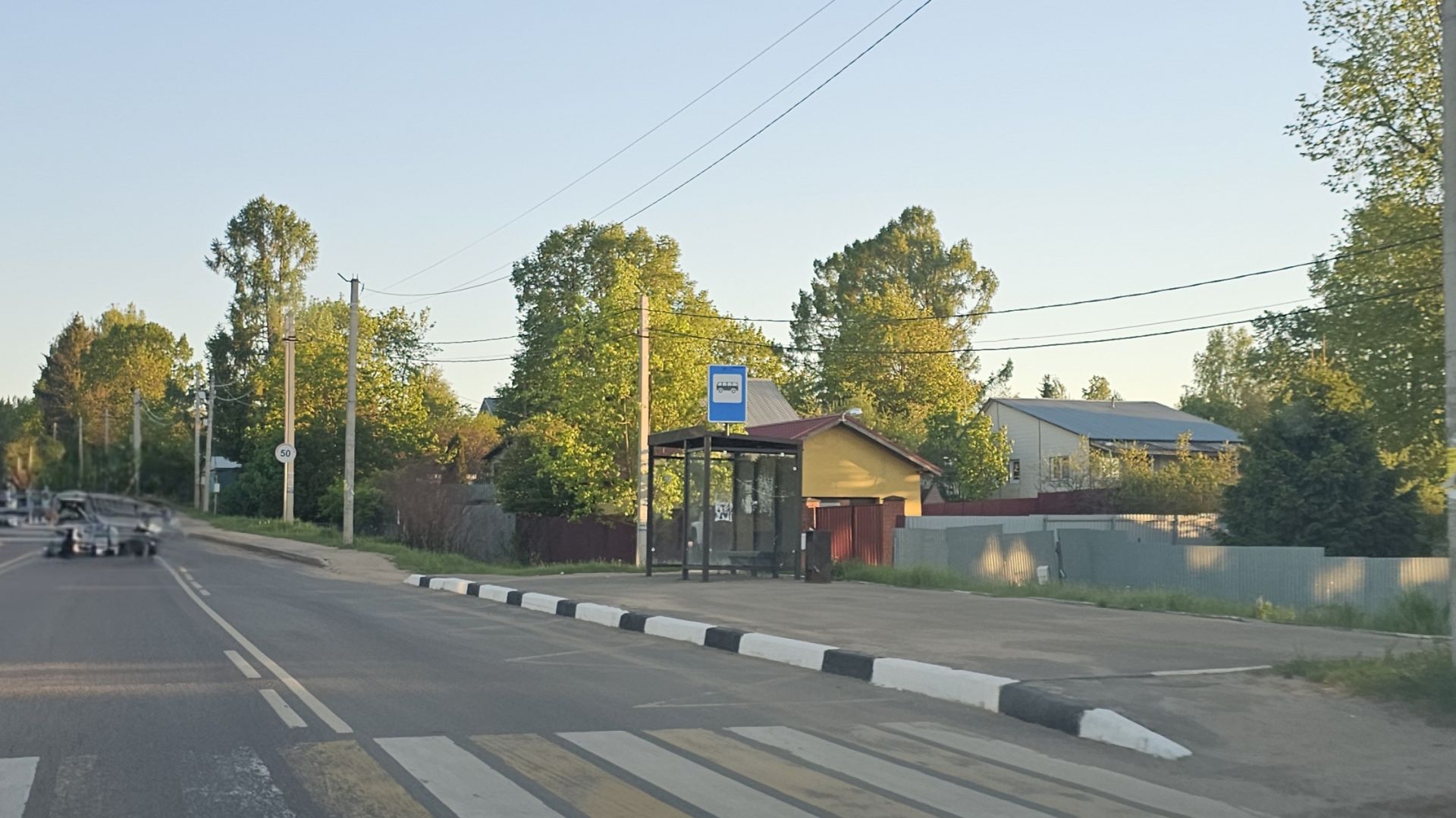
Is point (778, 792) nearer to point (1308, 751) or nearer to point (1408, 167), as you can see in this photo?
point (1308, 751)

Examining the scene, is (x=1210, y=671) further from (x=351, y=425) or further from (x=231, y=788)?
(x=351, y=425)

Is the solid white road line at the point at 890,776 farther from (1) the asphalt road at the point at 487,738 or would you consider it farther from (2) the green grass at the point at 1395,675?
(2) the green grass at the point at 1395,675

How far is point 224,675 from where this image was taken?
9.89m

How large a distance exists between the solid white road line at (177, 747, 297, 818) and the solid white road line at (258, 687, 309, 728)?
0.80m

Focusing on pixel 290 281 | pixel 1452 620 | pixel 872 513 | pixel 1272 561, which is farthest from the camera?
pixel 290 281

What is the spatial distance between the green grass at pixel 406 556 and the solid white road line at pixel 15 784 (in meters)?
9.90

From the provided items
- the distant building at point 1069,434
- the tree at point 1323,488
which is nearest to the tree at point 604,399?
the tree at point 1323,488

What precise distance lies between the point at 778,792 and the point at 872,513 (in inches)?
1043

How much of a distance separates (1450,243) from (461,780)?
7.11 m

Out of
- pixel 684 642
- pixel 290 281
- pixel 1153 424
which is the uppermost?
pixel 290 281

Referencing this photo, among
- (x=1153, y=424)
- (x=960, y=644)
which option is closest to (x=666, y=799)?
(x=960, y=644)

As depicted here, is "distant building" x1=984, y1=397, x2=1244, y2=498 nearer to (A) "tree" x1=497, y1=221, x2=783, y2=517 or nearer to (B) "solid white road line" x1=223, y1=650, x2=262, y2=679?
(A) "tree" x1=497, y1=221, x2=783, y2=517

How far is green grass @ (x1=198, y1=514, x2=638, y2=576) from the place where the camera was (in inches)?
985

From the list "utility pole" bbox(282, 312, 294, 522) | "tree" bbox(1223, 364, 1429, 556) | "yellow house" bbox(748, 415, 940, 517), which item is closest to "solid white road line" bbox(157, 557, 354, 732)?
"tree" bbox(1223, 364, 1429, 556)
